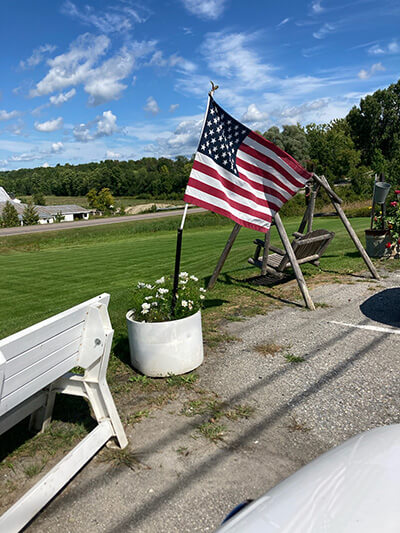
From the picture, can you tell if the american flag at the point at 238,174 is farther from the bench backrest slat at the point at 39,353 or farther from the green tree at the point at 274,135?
the green tree at the point at 274,135

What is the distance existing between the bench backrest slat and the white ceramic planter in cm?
118

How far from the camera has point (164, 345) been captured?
435cm

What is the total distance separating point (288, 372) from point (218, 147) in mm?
2908

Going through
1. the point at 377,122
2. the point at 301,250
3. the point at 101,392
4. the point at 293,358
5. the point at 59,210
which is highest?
the point at 377,122

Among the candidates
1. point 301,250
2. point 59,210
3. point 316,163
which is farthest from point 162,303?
point 59,210

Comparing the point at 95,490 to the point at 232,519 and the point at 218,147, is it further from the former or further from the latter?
the point at 218,147

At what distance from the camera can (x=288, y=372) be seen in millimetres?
4535

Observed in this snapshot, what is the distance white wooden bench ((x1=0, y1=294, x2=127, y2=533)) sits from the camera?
243 centimetres

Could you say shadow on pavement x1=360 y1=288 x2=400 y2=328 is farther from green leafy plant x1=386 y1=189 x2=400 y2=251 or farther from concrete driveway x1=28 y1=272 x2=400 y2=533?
green leafy plant x1=386 y1=189 x2=400 y2=251

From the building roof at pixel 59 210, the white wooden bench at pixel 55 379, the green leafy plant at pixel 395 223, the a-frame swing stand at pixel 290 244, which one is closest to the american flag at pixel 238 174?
the a-frame swing stand at pixel 290 244

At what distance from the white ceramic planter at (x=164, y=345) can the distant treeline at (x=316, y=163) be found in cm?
530

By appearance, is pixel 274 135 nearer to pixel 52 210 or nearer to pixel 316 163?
pixel 52 210

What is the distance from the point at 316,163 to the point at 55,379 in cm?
2068

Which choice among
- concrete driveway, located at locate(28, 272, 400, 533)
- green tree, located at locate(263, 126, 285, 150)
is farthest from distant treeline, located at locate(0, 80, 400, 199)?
concrete driveway, located at locate(28, 272, 400, 533)
